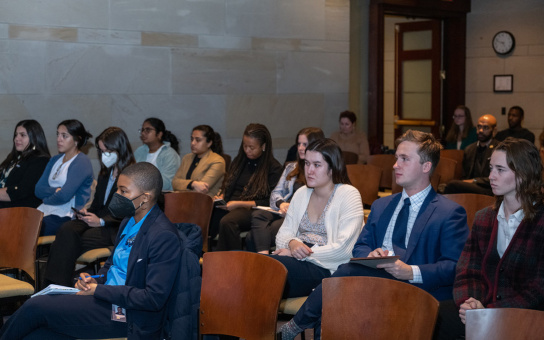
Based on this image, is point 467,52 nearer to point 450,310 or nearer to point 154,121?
point 154,121

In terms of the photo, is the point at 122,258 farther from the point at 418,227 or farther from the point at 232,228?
the point at 232,228

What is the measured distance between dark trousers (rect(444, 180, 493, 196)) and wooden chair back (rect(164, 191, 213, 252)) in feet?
9.10

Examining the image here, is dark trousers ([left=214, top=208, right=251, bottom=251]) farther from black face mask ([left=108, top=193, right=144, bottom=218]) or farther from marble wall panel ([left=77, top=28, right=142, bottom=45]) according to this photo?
marble wall panel ([left=77, top=28, right=142, bottom=45])

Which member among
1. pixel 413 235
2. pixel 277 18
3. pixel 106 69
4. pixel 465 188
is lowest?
pixel 465 188

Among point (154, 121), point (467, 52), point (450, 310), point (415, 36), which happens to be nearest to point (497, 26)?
point (467, 52)

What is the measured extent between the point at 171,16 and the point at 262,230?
332 cm

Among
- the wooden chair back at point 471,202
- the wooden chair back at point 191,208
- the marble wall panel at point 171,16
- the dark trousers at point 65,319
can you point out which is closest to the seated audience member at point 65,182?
the wooden chair back at point 191,208

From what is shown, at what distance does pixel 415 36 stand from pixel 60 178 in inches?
268

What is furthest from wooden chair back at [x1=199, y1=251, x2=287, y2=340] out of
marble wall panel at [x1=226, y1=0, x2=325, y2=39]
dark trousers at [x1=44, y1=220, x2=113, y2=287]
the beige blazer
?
marble wall panel at [x1=226, y1=0, x2=325, y2=39]

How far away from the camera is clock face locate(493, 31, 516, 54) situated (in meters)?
10.1

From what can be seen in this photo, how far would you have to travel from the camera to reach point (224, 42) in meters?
7.92

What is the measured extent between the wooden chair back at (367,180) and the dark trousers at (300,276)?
7.47 feet

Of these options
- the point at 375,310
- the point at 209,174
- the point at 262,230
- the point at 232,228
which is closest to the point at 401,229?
the point at 375,310

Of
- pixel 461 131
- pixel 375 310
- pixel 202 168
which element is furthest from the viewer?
pixel 461 131
